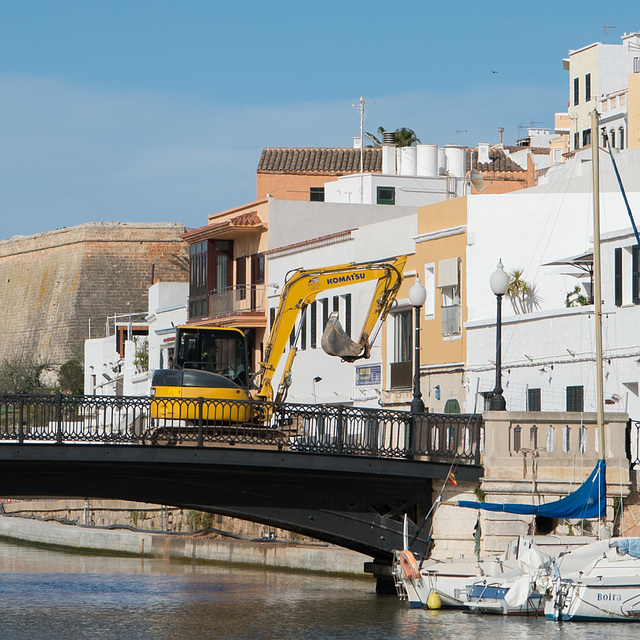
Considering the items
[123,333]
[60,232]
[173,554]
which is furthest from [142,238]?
[173,554]

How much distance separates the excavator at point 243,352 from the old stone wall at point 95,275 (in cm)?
5608

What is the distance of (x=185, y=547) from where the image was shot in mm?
49969

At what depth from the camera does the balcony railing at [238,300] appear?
177ft

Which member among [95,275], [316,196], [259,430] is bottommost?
[259,430]

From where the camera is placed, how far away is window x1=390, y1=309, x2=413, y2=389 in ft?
143

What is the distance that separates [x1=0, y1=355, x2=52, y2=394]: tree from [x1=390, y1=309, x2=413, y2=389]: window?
4563 centimetres

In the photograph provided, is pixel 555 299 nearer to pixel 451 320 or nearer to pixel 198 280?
pixel 451 320

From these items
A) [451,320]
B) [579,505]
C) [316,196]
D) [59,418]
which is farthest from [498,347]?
[316,196]

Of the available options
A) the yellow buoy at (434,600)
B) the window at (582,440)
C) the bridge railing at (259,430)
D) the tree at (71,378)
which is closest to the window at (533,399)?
the bridge railing at (259,430)

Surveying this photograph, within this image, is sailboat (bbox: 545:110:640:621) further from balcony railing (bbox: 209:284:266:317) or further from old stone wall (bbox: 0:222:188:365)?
old stone wall (bbox: 0:222:188:365)

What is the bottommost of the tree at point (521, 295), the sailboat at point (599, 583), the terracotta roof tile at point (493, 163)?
the sailboat at point (599, 583)

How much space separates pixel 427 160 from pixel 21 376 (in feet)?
119

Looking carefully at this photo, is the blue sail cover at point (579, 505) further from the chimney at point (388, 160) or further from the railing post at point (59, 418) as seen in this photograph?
the chimney at point (388, 160)

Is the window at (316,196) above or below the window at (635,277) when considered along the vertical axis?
above
